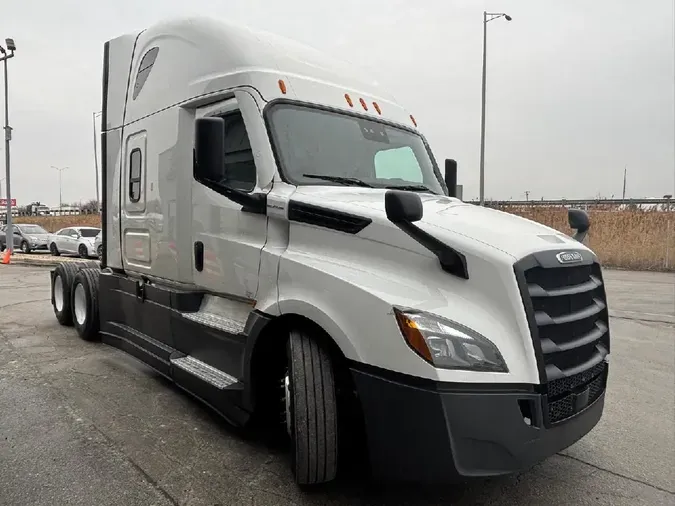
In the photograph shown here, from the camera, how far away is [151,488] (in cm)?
316

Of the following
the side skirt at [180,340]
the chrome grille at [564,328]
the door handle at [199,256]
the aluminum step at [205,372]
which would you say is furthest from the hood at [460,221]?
the aluminum step at [205,372]

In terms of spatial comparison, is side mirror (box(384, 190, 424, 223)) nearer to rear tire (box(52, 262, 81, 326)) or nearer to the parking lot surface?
the parking lot surface

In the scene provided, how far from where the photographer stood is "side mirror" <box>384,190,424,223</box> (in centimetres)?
273

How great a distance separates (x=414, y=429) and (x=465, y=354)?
44cm

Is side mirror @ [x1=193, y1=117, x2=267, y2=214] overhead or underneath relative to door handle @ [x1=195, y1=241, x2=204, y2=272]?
overhead

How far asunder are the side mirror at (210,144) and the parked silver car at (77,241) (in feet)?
Answer: 65.8

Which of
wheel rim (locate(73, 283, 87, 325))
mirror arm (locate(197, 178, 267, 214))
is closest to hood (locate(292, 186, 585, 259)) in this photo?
mirror arm (locate(197, 178, 267, 214))

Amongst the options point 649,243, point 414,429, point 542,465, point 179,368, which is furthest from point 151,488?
point 649,243

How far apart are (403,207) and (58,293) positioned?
6.79m

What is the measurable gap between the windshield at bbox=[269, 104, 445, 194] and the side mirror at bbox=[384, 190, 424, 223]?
980 mm

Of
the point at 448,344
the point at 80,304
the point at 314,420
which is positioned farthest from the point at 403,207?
the point at 80,304

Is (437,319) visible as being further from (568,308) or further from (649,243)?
(649,243)

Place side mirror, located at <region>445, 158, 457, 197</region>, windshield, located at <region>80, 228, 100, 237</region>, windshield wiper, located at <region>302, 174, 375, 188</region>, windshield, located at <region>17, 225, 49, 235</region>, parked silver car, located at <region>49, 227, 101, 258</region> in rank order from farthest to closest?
1. windshield, located at <region>17, 225, 49, 235</region>
2. windshield, located at <region>80, 228, 100, 237</region>
3. parked silver car, located at <region>49, 227, 101, 258</region>
4. side mirror, located at <region>445, 158, 457, 197</region>
5. windshield wiper, located at <region>302, 174, 375, 188</region>

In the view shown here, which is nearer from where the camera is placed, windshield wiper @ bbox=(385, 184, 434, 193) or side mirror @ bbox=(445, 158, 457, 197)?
windshield wiper @ bbox=(385, 184, 434, 193)
